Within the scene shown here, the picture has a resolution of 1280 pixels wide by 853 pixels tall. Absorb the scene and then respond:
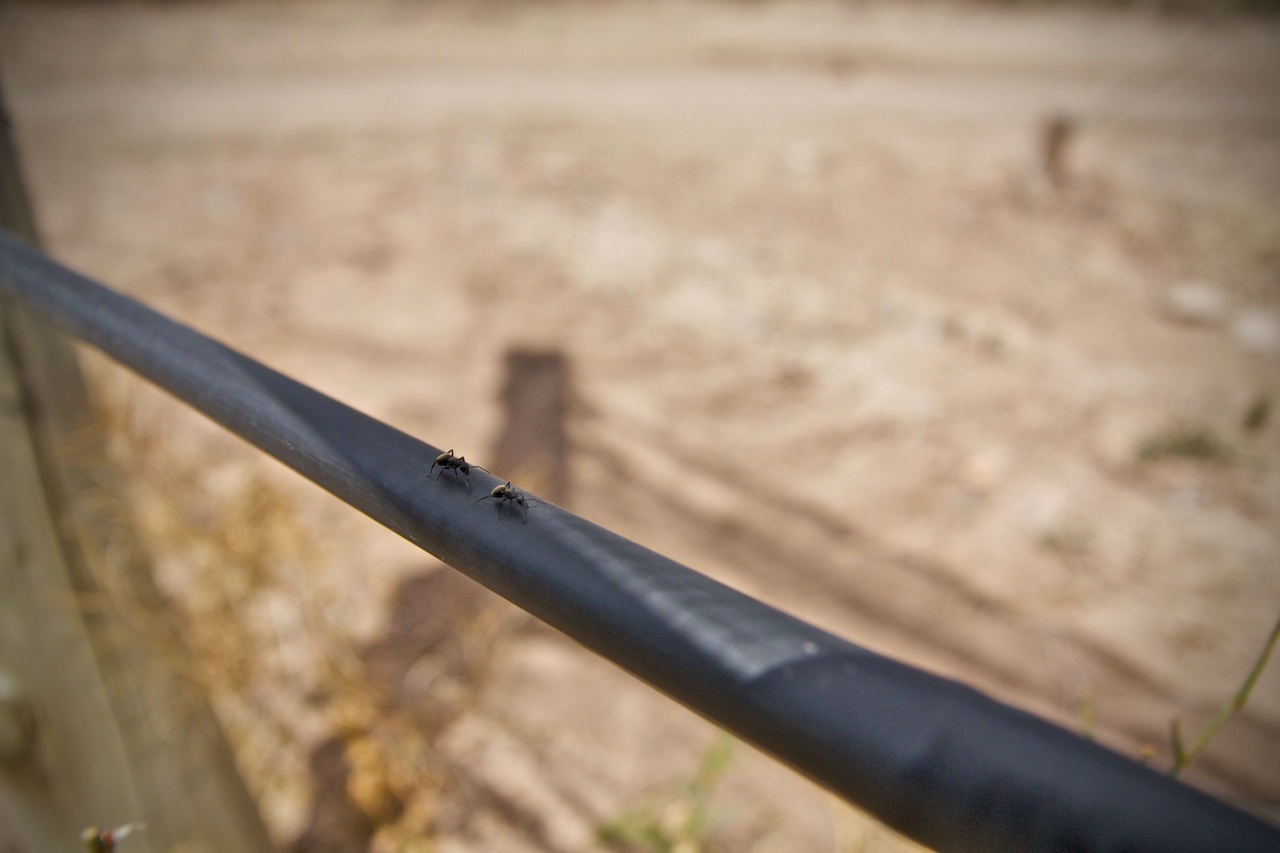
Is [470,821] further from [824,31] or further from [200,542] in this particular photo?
[824,31]

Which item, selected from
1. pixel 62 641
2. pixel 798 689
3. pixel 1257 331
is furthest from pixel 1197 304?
pixel 62 641

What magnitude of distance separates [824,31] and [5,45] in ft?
25.8

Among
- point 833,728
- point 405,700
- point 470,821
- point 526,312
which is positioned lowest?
point 470,821

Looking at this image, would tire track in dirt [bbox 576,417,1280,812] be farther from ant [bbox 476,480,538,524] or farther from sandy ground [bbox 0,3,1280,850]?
ant [bbox 476,480,538,524]

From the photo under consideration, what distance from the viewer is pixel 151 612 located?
1.91 meters

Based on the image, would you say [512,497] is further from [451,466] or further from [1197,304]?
[1197,304]

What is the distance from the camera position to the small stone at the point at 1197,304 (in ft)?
14.4

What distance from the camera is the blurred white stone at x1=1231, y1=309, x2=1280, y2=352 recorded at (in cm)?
421

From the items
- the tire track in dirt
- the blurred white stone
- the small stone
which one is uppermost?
the small stone

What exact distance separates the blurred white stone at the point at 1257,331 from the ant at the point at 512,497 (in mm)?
4953

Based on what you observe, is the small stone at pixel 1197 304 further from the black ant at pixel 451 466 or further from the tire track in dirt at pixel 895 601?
the black ant at pixel 451 466

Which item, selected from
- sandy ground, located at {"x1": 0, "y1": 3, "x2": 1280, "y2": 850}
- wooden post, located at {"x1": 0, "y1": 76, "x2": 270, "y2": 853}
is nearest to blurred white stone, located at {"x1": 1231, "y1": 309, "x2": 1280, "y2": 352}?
sandy ground, located at {"x1": 0, "y1": 3, "x2": 1280, "y2": 850}

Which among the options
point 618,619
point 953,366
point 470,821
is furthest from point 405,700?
point 953,366

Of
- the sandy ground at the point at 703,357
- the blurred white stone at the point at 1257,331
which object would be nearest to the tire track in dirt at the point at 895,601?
the sandy ground at the point at 703,357
